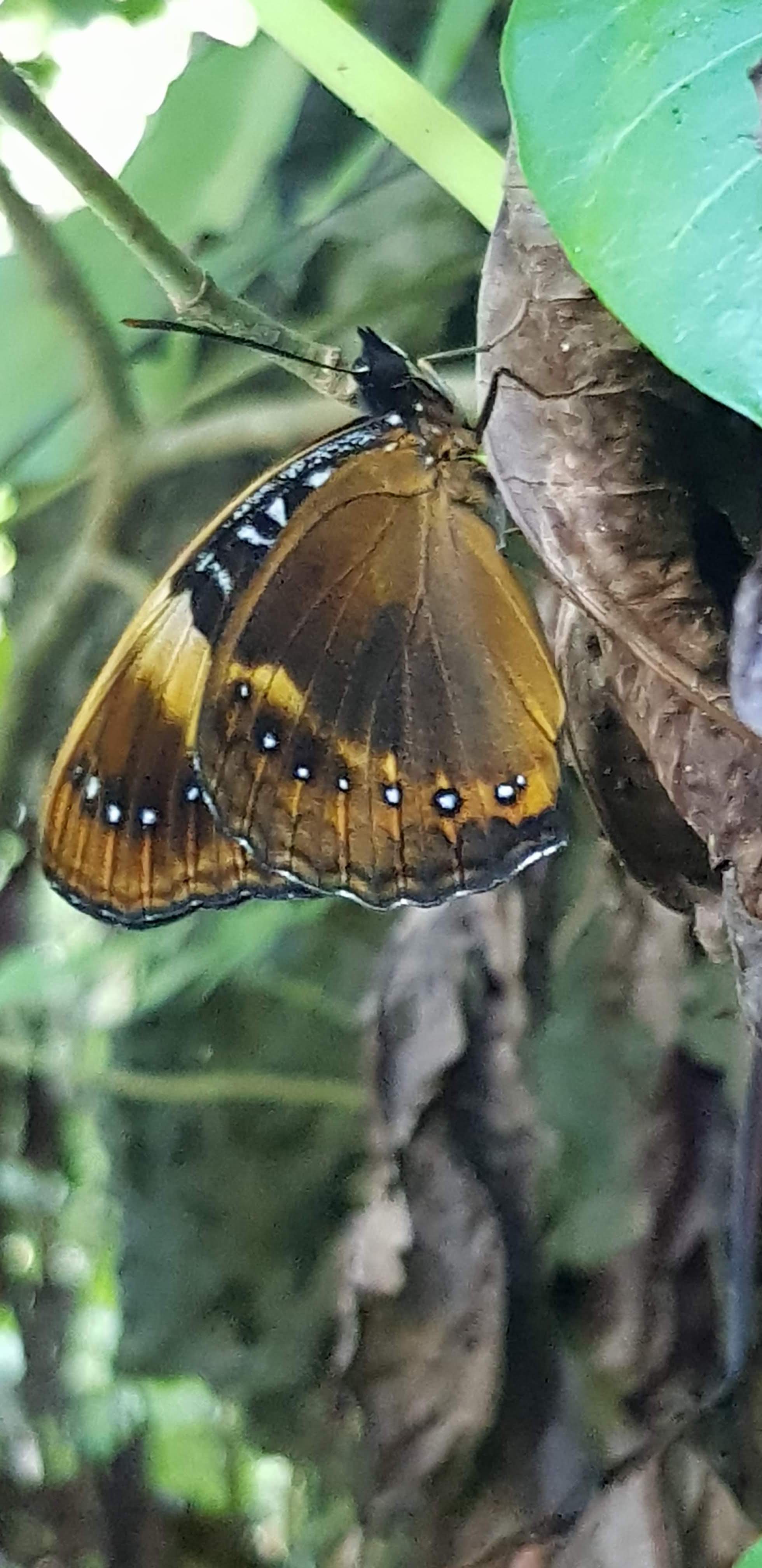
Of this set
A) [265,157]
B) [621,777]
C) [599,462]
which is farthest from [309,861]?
[265,157]

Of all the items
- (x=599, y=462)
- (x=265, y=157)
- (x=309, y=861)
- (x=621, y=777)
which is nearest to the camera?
(x=599, y=462)

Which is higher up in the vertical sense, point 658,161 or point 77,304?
point 77,304

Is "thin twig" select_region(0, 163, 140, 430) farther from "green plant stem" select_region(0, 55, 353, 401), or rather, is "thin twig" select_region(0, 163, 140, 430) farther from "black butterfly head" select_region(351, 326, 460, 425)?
"black butterfly head" select_region(351, 326, 460, 425)

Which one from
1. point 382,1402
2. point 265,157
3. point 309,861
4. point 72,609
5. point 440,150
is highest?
point 265,157

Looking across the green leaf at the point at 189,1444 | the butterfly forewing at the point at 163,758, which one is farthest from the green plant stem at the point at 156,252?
the green leaf at the point at 189,1444

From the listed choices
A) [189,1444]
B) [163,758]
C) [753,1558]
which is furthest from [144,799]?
[189,1444]

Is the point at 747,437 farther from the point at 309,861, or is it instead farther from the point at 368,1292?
A: the point at 368,1292

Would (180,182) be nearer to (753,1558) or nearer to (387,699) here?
(387,699)
